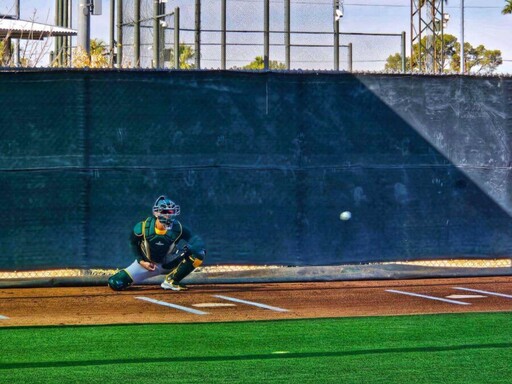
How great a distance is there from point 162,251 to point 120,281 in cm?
55

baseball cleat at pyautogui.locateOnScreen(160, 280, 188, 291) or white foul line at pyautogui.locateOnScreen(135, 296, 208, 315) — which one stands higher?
baseball cleat at pyautogui.locateOnScreen(160, 280, 188, 291)

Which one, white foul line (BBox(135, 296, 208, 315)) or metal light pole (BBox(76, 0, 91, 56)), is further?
metal light pole (BBox(76, 0, 91, 56))

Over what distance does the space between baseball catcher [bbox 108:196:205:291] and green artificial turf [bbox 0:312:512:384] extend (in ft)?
7.99

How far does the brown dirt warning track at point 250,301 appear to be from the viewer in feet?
31.0

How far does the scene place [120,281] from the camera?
1126 centimetres

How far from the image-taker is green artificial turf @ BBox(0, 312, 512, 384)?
6.49m

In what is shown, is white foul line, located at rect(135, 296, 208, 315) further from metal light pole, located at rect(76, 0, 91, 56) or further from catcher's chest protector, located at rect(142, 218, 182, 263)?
metal light pole, located at rect(76, 0, 91, 56)

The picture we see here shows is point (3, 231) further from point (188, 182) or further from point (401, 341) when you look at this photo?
point (401, 341)

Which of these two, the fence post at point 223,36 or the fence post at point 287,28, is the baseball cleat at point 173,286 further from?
the fence post at point 287,28

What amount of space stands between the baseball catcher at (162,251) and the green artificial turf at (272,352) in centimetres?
244

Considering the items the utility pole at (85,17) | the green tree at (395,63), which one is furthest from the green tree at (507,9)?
the utility pole at (85,17)

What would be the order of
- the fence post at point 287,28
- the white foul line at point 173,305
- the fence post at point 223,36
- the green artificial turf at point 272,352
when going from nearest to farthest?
the green artificial turf at point 272,352 → the white foul line at point 173,305 → the fence post at point 223,36 → the fence post at point 287,28

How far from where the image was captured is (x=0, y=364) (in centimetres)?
689

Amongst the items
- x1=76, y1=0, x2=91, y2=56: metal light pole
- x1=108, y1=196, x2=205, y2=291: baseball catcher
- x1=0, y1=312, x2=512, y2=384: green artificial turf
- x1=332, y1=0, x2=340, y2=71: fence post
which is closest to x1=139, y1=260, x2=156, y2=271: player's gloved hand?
x1=108, y1=196, x2=205, y2=291: baseball catcher
